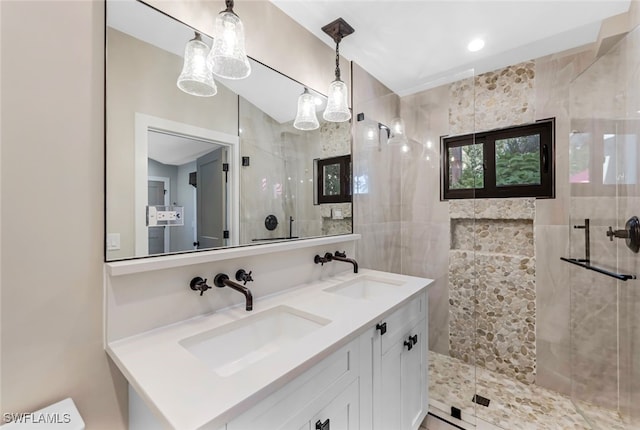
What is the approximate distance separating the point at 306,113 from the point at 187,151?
0.80 meters

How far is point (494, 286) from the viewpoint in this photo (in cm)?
227

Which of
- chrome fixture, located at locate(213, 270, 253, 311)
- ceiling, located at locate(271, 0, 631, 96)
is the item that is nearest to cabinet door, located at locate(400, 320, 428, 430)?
chrome fixture, located at locate(213, 270, 253, 311)

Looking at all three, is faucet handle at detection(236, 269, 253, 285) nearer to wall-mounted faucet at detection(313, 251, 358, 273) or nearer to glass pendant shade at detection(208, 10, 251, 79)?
wall-mounted faucet at detection(313, 251, 358, 273)

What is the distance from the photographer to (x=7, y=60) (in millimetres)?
772

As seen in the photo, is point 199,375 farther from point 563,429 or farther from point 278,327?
point 563,429

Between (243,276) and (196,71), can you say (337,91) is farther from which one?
(243,276)

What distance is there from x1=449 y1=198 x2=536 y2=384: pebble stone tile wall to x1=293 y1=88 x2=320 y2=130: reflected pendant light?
4.73ft

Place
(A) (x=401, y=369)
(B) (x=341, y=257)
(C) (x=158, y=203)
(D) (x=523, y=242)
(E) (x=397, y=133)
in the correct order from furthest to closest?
(E) (x=397, y=133), (D) (x=523, y=242), (B) (x=341, y=257), (A) (x=401, y=369), (C) (x=158, y=203)

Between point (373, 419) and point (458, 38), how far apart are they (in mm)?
2284

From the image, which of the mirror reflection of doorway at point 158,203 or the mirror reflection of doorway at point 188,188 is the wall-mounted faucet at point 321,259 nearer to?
the mirror reflection of doorway at point 188,188

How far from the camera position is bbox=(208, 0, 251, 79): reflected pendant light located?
116 centimetres

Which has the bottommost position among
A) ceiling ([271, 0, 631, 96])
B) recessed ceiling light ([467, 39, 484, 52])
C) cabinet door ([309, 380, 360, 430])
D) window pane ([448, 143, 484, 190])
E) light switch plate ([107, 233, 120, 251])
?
cabinet door ([309, 380, 360, 430])

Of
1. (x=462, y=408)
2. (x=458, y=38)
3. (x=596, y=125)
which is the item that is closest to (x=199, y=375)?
(x=462, y=408)

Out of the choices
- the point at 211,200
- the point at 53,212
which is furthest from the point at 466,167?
the point at 53,212
